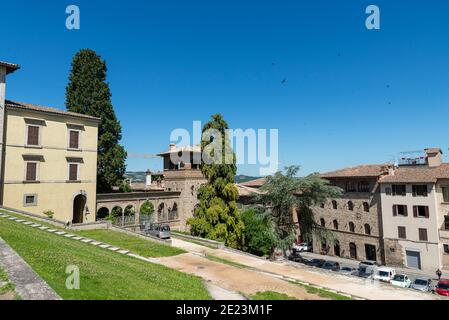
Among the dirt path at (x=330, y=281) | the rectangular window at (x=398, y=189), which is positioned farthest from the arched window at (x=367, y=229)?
the dirt path at (x=330, y=281)

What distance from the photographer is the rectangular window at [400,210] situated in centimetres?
3847

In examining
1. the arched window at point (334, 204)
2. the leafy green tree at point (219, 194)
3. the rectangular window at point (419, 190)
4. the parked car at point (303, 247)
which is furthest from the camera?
the parked car at point (303, 247)

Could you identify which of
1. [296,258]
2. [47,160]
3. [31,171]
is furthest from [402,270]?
[31,171]

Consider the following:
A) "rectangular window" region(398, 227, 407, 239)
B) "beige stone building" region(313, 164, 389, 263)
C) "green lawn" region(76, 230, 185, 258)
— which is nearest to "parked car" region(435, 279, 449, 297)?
"rectangular window" region(398, 227, 407, 239)

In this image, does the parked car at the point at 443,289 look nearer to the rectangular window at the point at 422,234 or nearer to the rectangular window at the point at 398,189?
Answer: the rectangular window at the point at 422,234

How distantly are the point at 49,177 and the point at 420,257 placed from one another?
43.7 meters

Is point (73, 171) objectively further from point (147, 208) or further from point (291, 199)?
point (291, 199)

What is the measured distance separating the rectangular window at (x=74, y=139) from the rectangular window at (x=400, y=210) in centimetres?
3979

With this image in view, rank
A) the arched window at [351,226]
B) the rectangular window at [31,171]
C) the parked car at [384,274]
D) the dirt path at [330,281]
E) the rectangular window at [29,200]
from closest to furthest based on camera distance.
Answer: the dirt path at [330,281] → the parked car at [384,274] → the rectangular window at [29,200] → the rectangular window at [31,171] → the arched window at [351,226]

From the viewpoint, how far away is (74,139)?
32250 mm

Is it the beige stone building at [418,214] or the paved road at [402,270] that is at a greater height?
the beige stone building at [418,214]

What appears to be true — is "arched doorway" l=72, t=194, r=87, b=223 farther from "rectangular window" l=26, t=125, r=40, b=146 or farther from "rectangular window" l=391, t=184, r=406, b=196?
"rectangular window" l=391, t=184, r=406, b=196

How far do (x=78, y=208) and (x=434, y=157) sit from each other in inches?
1760
